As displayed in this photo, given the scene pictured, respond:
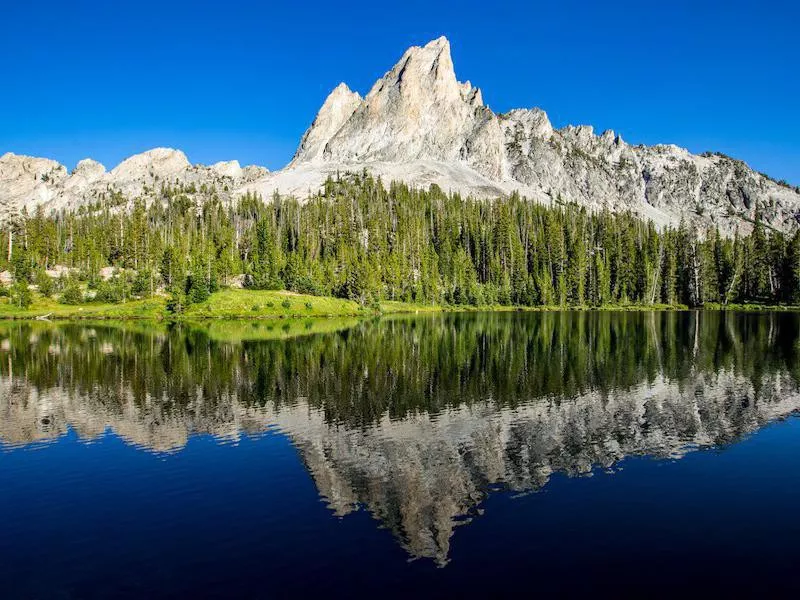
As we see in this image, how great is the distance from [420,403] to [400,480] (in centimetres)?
1376

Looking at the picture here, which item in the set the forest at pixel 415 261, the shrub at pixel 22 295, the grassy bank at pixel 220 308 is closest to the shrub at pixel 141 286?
the forest at pixel 415 261

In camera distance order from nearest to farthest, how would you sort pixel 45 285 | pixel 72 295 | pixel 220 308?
pixel 220 308, pixel 72 295, pixel 45 285

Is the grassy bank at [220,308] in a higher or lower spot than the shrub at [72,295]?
lower

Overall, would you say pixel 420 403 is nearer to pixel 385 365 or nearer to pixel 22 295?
pixel 385 365

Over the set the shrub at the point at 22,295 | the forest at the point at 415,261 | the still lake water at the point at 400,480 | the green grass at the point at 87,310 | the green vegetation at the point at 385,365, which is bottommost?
the still lake water at the point at 400,480

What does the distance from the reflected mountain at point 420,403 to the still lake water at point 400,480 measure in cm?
20

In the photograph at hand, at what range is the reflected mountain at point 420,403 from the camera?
24000mm

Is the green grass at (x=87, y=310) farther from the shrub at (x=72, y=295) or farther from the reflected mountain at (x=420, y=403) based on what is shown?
the reflected mountain at (x=420, y=403)

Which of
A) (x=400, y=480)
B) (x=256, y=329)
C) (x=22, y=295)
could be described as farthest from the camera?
(x=22, y=295)

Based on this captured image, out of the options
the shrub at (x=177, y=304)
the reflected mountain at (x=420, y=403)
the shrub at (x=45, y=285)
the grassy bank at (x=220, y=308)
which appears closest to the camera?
the reflected mountain at (x=420, y=403)

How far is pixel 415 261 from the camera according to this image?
177250 millimetres

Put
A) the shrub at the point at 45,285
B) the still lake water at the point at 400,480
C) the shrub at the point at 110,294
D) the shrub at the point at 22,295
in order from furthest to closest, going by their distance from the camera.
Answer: the shrub at the point at 45,285 → the shrub at the point at 110,294 → the shrub at the point at 22,295 → the still lake water at the point at 400,480

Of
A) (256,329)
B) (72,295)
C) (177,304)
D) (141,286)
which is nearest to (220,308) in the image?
(177,304)

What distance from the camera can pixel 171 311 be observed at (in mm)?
118938
